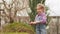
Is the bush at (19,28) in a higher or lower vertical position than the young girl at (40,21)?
lower

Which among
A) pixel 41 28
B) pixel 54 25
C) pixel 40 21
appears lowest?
pixel 54 25

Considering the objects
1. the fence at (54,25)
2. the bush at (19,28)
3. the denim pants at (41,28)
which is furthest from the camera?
the fence at (54,25)

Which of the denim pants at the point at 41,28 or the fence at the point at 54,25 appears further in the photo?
the fence at the point at 54,25

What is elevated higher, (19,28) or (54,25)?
(19,28)

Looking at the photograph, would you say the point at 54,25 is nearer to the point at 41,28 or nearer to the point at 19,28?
the point at 19,28

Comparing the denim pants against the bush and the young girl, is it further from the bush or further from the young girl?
the bush

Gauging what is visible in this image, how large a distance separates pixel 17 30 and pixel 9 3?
108 inches

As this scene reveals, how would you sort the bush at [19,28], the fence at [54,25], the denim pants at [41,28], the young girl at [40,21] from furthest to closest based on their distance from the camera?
the fence at [54,25] → the bush at [19,28] → the denim pants at [41,28] → the young girl at [40,21]

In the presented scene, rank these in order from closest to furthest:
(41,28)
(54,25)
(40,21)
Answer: (40,21), (41,28), (54,25)

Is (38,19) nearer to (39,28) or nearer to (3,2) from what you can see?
(39,28)

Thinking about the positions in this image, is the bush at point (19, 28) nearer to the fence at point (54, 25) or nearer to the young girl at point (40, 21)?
the young girl at point (40, 21)

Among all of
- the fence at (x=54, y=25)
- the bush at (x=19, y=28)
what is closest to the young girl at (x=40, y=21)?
the bush at (x=19, y=28)

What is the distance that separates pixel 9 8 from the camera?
1191cm

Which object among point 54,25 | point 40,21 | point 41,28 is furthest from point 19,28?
point 54,25
